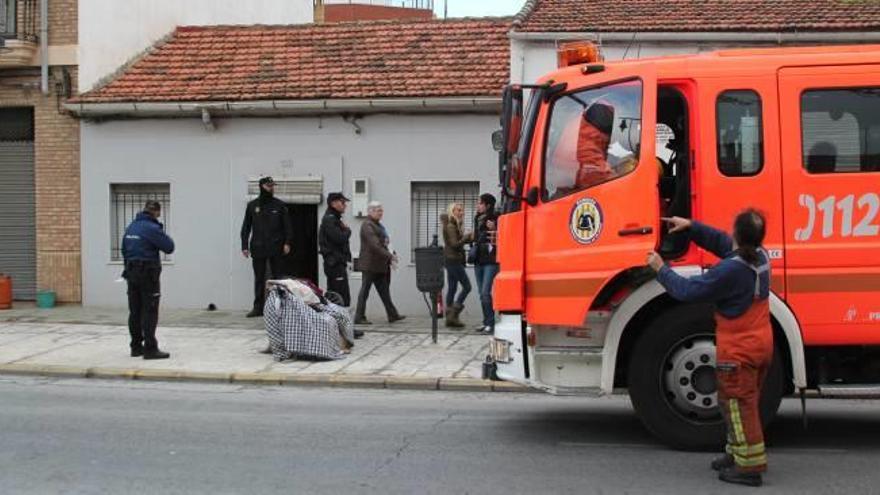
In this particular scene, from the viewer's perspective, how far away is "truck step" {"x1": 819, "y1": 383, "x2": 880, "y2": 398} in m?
6.13

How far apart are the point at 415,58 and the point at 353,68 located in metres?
1.05

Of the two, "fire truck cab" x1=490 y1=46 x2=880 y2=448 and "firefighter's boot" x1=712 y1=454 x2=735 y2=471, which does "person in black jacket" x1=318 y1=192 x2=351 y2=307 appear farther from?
"firefighter's boot" x1=712 y1=454 x2=735 y2=471

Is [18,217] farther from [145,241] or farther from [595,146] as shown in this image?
[595,146]

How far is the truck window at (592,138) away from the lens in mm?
6203

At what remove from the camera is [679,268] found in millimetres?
6172

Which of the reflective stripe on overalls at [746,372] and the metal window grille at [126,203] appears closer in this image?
the reflective stripe on overalls at [746,372]

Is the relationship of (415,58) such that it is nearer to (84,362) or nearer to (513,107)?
(84,362)

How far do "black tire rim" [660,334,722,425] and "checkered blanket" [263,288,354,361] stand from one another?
494 cm

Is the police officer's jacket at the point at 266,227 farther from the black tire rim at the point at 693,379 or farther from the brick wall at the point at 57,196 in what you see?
the black tire rim at the point at 693,379

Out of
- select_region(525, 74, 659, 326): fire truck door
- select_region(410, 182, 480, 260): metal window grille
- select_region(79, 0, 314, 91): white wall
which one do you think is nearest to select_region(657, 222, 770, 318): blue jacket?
select_region(525, 74, 659, 326): fire truck door

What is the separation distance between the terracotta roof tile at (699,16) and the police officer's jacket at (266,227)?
4.42 m

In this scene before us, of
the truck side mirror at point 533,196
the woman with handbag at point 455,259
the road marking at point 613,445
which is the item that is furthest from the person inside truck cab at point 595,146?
the woman with handbag at point 455,259

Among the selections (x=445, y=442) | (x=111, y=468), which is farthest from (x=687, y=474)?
(x=111, y=468)

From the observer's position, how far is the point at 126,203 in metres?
15.1
